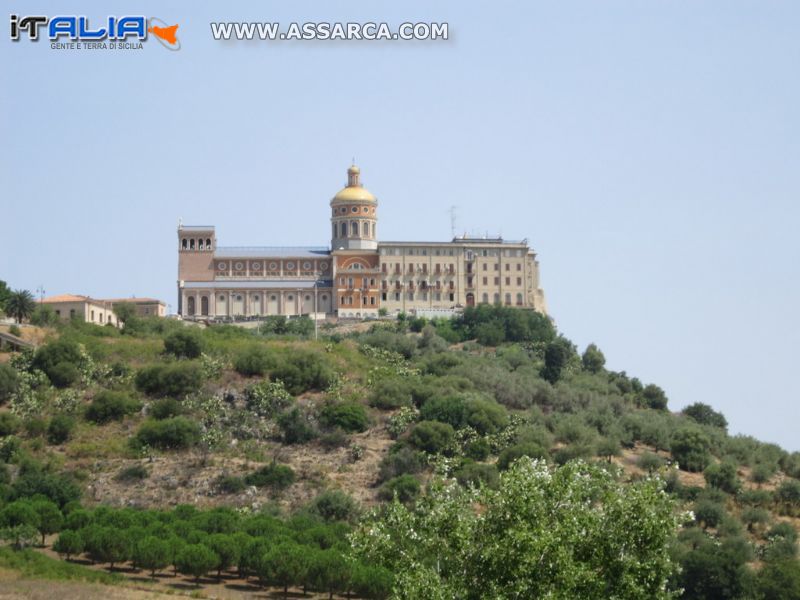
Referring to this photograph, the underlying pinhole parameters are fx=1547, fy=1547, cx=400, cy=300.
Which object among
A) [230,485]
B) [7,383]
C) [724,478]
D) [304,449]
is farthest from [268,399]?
[724,478]

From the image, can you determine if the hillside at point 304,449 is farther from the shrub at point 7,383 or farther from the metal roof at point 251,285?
the metal roof at point 251,285

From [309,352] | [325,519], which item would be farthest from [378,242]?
[325,519]

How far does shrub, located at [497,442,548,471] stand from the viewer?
→ 75.1 meters

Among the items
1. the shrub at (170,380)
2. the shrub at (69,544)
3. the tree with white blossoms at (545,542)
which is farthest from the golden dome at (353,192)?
the tree with white blossoms at (545,542)

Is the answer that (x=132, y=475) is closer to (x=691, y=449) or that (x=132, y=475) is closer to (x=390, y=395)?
(x=390, y=395)

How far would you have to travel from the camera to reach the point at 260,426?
8238 cm

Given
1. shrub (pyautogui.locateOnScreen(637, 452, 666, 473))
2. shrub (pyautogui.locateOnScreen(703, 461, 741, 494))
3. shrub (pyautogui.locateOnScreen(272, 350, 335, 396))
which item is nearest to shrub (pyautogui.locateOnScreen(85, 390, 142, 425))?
shrub (pyautogui.locateOnScreen(272, 350, 335, 396))

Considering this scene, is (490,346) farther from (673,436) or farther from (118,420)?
(118,420)

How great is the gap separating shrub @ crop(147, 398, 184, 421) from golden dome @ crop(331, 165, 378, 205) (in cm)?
4357

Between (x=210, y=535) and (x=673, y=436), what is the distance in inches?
1278

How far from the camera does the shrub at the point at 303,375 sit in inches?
3429

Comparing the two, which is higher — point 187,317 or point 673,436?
point 187,317

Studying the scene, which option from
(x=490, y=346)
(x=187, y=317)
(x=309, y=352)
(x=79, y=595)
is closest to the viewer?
(x=79, y=595)

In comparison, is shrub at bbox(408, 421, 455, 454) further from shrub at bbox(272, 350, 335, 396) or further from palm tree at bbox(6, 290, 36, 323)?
palm tree at bbox(6, 290, 36, 323)
